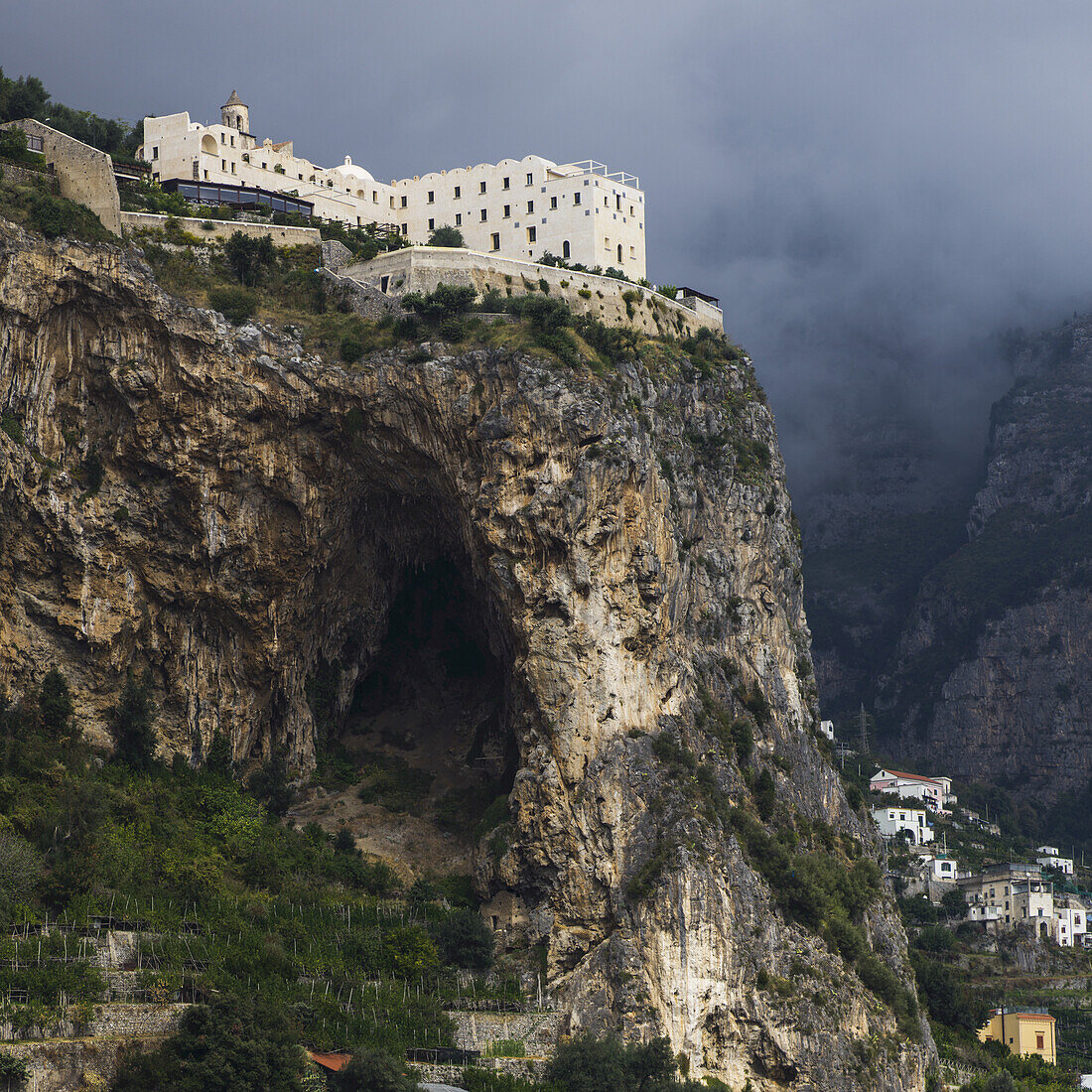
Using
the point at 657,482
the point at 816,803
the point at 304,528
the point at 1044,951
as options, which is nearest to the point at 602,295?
the point at 657,482

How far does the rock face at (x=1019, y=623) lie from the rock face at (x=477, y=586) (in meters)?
107

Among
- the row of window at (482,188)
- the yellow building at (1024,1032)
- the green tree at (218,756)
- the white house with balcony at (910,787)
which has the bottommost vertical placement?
the yellow building at (1024,1032)

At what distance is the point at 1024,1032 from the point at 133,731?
50763 millimetres

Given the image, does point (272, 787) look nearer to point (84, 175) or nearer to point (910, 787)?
point (84, 175)

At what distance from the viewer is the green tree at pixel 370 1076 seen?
169 ft

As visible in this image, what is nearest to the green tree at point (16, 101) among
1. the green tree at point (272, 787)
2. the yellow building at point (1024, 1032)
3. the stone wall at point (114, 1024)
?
the green tree at point (272, 787)

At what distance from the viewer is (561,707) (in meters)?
66.7

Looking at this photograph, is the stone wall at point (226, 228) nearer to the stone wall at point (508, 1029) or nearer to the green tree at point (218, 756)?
the green tree at point (218, 756)

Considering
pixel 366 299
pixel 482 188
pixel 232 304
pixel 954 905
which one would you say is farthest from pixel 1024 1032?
pixel 232 304

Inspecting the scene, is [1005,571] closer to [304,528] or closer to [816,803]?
[816,803]

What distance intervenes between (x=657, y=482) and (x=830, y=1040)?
74.5 ft

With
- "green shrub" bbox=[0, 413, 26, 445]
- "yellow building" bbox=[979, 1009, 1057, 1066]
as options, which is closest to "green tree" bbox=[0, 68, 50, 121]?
"green shrub" bbox=[0, 413, 26, 445]

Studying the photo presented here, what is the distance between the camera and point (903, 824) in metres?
133

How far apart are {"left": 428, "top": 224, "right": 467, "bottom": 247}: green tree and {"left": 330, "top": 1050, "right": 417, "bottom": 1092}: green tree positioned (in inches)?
1686
